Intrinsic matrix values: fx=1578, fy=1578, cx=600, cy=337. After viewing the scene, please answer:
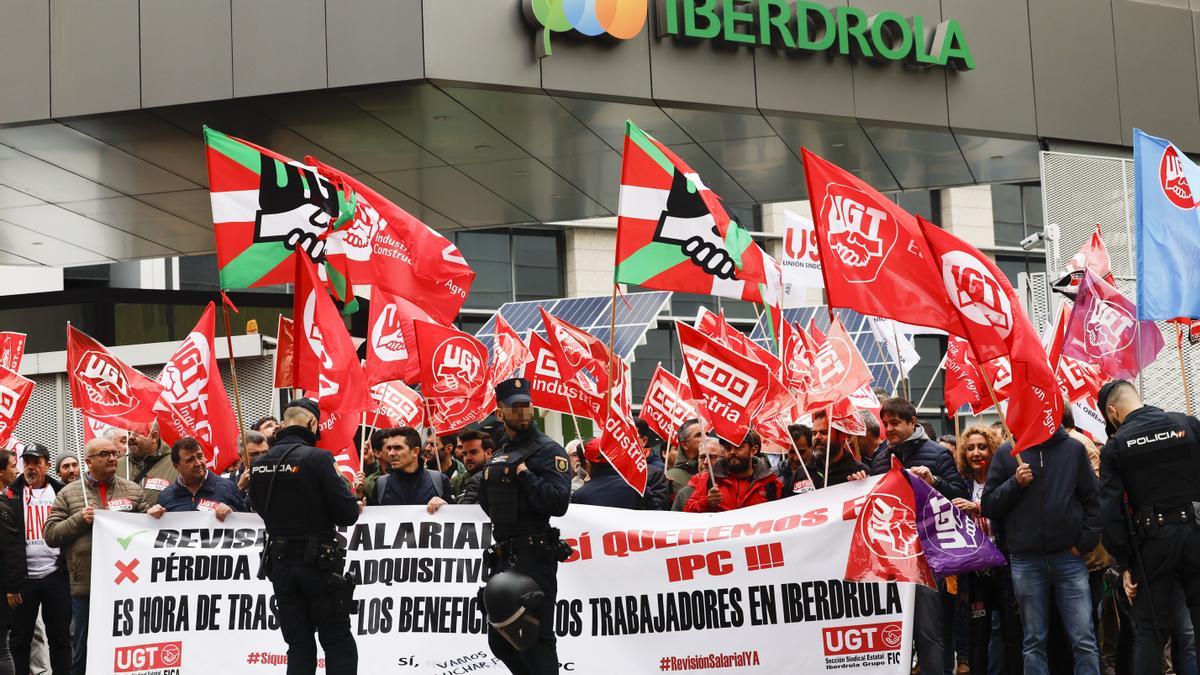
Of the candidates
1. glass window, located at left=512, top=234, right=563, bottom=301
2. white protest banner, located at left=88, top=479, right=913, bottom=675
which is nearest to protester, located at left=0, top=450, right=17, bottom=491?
white protest banner, located at left=88, top=479, right=913, bottom=675

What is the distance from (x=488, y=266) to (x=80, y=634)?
28451mm

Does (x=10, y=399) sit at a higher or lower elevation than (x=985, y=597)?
higher

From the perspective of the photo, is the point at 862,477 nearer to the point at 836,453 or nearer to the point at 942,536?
the point at 942,536

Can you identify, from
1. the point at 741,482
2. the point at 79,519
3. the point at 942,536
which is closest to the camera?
the point at 942,536

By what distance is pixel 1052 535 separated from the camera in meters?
10.6

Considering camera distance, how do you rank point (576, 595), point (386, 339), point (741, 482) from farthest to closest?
point (386, 339) → point (741, 482) → point (576, 595)

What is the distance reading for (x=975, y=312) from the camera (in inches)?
415

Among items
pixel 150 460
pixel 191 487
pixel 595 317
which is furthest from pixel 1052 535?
pixel 595 317

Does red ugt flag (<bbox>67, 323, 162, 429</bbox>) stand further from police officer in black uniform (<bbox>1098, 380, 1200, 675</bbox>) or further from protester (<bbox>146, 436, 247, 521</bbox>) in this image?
police officer in black uniform (<bbox>1098, 380, 1200, 675</bbox>)

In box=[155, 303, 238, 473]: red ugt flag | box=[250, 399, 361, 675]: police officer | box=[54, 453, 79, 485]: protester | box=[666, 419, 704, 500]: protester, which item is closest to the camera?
box=[250, 399, 361, 675]: police officer

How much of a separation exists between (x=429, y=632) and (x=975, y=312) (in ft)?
15.1

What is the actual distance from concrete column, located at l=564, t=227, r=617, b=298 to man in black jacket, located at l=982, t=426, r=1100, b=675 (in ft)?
100.0

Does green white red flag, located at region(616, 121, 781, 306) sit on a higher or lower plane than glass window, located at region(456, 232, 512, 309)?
lower

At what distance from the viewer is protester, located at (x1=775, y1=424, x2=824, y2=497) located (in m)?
12.7
